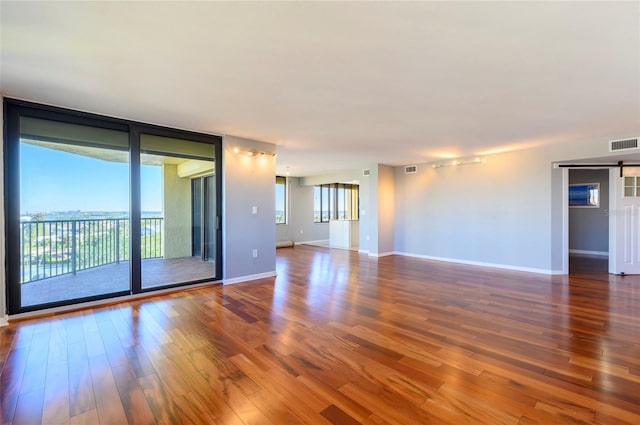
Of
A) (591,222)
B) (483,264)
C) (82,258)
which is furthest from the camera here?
(591,222)

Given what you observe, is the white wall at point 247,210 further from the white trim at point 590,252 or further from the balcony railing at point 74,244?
the white trim at point 590,252

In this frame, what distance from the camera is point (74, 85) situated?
9.59ft

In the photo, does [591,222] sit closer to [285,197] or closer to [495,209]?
[495,209]

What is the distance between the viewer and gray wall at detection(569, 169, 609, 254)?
758cm

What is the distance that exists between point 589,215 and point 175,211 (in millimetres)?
9783

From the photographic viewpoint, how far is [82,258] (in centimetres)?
399

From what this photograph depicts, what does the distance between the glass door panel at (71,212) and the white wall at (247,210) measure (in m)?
1.40

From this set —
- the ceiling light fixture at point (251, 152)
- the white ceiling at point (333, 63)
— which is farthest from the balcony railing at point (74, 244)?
the ceiling light fixture at point (251, 152)

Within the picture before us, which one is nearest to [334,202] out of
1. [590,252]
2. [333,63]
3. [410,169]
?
[410,169]

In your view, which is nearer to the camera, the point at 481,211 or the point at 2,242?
the point at 2,242

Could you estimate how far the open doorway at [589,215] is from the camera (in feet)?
24.8

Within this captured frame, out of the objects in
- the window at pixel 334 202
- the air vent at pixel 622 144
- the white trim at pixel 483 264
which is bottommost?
the white trim at pixel 483 264

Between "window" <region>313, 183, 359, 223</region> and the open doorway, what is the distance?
6.78 m

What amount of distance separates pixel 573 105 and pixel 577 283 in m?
3.11
